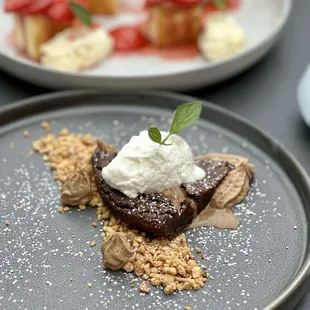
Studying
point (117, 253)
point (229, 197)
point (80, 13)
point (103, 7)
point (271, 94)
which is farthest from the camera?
point (103, 7)

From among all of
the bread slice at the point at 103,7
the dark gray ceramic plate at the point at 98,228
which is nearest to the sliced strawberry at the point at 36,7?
the bread slice at the point at 103,7

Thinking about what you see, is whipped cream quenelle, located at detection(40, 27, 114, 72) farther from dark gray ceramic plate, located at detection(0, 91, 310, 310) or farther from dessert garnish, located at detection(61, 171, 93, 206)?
dessert garnish, located at detection(61, 171, 93, 206)

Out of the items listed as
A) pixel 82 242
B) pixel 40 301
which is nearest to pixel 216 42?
pixel 82 242

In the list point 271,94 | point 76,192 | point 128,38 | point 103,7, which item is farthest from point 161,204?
point 103,7

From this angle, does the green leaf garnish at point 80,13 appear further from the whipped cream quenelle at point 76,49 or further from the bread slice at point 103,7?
the bread slice at point 103,7

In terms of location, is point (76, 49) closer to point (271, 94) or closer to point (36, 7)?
point (36, 7)
